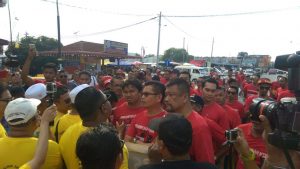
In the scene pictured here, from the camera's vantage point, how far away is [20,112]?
272 cm

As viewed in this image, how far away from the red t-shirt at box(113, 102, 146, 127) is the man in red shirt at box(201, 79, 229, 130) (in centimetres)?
99

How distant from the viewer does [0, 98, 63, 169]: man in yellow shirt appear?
8.47 feet

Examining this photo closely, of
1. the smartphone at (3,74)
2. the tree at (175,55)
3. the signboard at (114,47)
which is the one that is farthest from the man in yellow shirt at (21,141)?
the tree at (175,55)

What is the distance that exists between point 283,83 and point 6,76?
285 inches

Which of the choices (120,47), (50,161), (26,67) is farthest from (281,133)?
(120,47)

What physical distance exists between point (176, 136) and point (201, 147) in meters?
0.97

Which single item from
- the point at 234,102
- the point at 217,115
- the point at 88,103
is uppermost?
the point at 88,103

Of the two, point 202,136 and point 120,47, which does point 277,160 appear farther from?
point 120,47

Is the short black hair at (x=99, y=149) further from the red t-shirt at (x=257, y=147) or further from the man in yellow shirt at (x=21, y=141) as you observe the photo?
the red t-shirt at (x=257, y=147)

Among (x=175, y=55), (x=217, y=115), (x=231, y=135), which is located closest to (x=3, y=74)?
(x=217, y=115)

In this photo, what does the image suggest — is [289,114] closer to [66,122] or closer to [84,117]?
[84,117]

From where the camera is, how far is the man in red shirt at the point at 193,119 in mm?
3216

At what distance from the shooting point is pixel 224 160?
14.9ft

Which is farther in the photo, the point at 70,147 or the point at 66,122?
the point at 66,122
